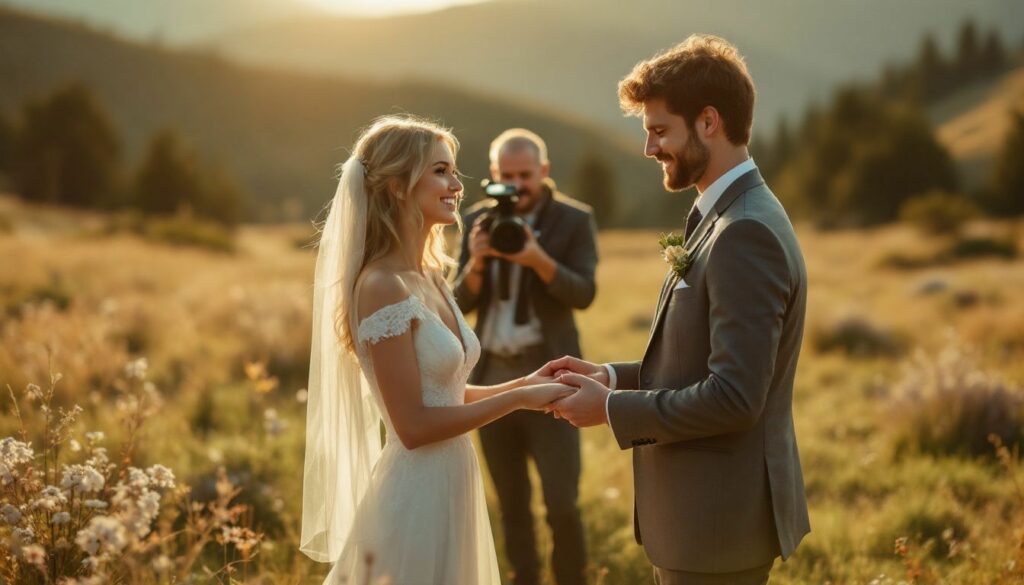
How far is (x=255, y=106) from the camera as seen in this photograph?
338 feet

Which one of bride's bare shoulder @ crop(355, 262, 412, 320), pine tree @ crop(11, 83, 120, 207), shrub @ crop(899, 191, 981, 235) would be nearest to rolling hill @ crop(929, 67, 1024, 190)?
shrub @ crop(899, 191, 981, 235)

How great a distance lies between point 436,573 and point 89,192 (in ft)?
158

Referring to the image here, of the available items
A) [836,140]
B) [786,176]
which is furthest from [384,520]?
[786,176]

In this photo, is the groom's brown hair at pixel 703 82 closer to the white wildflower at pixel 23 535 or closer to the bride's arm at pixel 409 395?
the bride's arm at pixel 409 395

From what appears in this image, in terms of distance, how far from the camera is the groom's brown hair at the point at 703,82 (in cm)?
292

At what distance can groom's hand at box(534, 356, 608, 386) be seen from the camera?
352 cm

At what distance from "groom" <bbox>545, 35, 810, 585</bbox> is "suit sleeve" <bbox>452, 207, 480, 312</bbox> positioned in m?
2.20

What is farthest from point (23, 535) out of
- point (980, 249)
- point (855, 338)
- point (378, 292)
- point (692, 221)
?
point (980, 249)

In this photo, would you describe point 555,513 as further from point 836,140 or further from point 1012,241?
point 836,140

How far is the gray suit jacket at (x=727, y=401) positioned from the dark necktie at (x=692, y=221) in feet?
0.41

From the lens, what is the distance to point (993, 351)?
11914 mm

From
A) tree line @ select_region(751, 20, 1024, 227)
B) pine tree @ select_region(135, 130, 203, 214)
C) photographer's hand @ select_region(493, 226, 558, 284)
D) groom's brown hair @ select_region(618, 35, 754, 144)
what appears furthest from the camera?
tree line @ select_region(751, 20, 1024, 227)

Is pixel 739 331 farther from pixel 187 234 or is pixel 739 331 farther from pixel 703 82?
pixel 187 234

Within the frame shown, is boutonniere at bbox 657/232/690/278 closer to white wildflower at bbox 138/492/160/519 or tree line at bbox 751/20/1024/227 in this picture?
white wildflower at bbox 138/492/160/519
